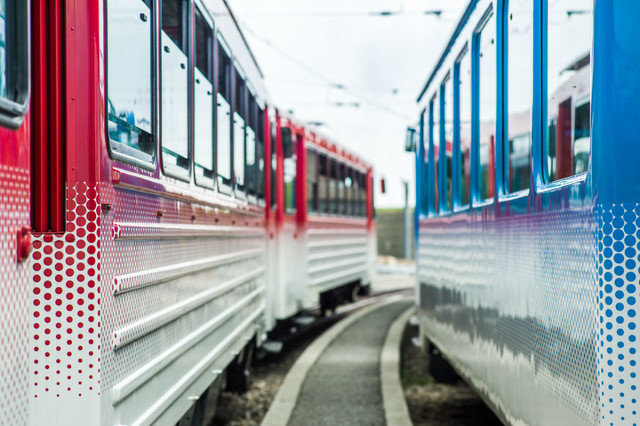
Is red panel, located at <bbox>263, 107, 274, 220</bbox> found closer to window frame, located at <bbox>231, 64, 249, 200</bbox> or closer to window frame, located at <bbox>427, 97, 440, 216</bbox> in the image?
window frame, located at <bbox>231, 64, 249, 200</bbox>

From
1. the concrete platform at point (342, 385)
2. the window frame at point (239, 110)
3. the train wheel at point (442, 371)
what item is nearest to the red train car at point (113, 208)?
the window frame at point (239, 110)

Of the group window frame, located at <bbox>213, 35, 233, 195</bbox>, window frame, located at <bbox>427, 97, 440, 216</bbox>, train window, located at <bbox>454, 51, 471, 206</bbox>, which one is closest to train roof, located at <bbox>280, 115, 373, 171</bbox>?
window frame, located at <bbox>427, 97, 440, 216</bbox>

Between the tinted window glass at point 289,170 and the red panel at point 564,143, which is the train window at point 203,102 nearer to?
the red panel at point 564,143

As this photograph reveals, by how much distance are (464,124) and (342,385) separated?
3.38 metres

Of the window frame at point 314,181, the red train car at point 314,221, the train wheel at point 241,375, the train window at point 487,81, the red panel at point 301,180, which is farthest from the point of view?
the window frame at point 314,181

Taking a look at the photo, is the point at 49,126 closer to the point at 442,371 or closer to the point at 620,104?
the point at 620,104

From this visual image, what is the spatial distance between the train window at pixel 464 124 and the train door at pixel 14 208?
3322 millimetres

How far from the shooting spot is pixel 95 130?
280 cm

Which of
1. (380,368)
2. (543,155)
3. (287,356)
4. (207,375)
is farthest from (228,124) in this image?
(287,356)

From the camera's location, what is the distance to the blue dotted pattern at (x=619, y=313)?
102 inches

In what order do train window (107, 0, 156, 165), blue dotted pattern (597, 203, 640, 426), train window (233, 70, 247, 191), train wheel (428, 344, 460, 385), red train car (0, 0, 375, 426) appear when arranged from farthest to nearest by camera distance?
train wheel (428, 344, 460, 385)
train window (233, 70, 247, 191)
train window (107, 0, 156, 165)
blue dotted pattern (597, 203, 640, 426)
red train car (0, 0, 375, 426)

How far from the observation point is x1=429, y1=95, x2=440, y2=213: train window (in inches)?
277

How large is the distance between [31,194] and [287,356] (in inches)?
318

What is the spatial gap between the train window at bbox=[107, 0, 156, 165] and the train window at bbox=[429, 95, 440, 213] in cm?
383
